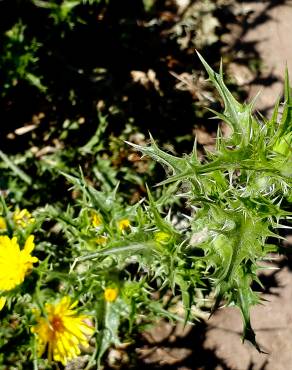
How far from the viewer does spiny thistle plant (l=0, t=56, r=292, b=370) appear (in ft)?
6.59

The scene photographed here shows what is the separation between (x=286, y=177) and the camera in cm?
180

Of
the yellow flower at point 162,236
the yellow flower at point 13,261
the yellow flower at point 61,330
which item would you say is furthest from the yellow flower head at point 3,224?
the yellow flower at point 162,236

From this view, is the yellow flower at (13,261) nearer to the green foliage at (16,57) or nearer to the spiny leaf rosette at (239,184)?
the spiny leaf rosette at (239,184)

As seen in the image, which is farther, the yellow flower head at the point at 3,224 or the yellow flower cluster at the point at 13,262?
the yellow flower head at the point at 3,224

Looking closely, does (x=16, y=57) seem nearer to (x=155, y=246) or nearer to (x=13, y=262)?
(x=13, y=262)

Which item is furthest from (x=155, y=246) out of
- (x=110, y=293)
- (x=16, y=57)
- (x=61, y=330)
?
(x=16, y=57)

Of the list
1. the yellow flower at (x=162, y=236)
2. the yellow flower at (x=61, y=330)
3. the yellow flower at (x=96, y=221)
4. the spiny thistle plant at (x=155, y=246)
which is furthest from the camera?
the yellow flower at (x=96, y=221)

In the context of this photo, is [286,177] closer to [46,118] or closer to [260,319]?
[260,319]

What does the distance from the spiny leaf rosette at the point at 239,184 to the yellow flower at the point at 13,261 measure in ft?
3.37

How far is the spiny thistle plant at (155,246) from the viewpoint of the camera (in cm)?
201

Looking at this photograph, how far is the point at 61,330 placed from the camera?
302cm

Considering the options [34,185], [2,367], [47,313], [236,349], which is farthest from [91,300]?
[236,349]

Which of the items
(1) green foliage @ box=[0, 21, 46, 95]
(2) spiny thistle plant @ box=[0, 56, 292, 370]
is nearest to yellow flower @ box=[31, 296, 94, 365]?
(2) spiny thistle plant @ box=[0, 56, 292, 370]

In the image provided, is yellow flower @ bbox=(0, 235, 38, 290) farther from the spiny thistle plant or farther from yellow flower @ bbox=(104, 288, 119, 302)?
yellow flower @ bbox=(104, 288, 119, 302)
